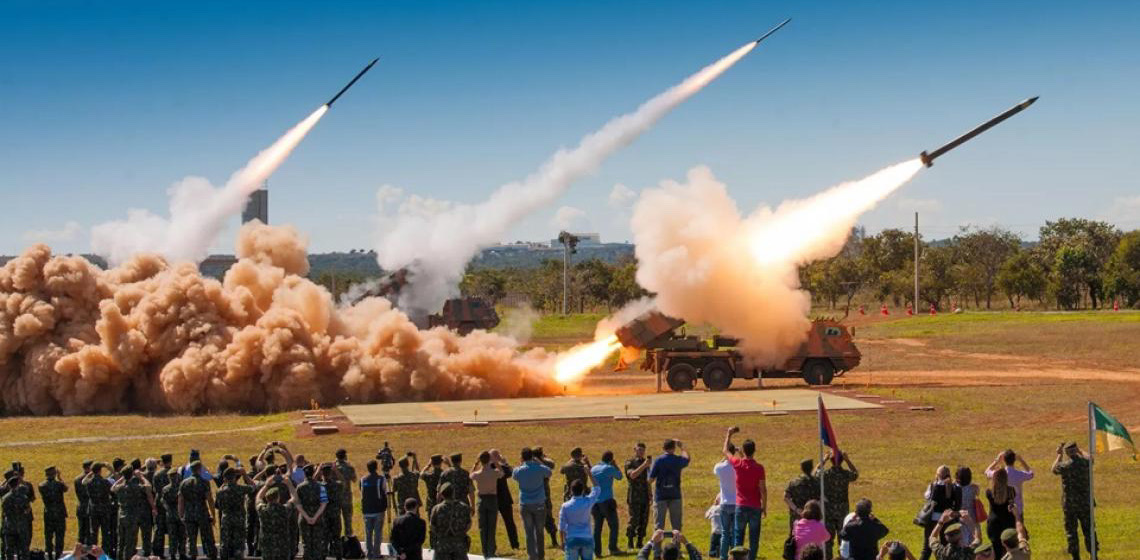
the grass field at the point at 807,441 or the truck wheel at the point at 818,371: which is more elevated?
the truck wheel at the point at 818,371

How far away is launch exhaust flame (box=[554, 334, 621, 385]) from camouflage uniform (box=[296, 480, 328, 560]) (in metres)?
26.9

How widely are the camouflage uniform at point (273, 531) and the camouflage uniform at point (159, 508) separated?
9.19 feet

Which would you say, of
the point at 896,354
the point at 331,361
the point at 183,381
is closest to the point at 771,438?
the point at 331,361

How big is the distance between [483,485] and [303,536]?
2265 mm

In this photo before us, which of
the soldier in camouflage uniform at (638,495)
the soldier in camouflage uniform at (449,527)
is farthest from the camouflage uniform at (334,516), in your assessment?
the soldier in camouflage uniform at (638,495)

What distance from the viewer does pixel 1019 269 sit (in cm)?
9081

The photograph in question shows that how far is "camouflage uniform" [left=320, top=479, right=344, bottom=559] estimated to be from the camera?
16531 mm

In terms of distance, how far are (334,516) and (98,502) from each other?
3.53 metres

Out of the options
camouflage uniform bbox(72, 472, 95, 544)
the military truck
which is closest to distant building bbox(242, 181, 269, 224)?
the military truck

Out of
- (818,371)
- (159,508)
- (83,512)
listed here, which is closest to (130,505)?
Result: (159,508)

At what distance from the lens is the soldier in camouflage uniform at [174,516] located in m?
17.8

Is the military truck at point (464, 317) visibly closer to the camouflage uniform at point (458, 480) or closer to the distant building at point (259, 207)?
the distant building at point (259, 207)

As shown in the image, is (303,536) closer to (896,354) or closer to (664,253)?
(664,253)

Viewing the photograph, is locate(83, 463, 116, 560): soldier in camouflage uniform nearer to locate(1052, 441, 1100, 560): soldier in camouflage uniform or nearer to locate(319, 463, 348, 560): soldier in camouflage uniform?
locate(319, 463, 348, 560): soldier in camouflage uniform
